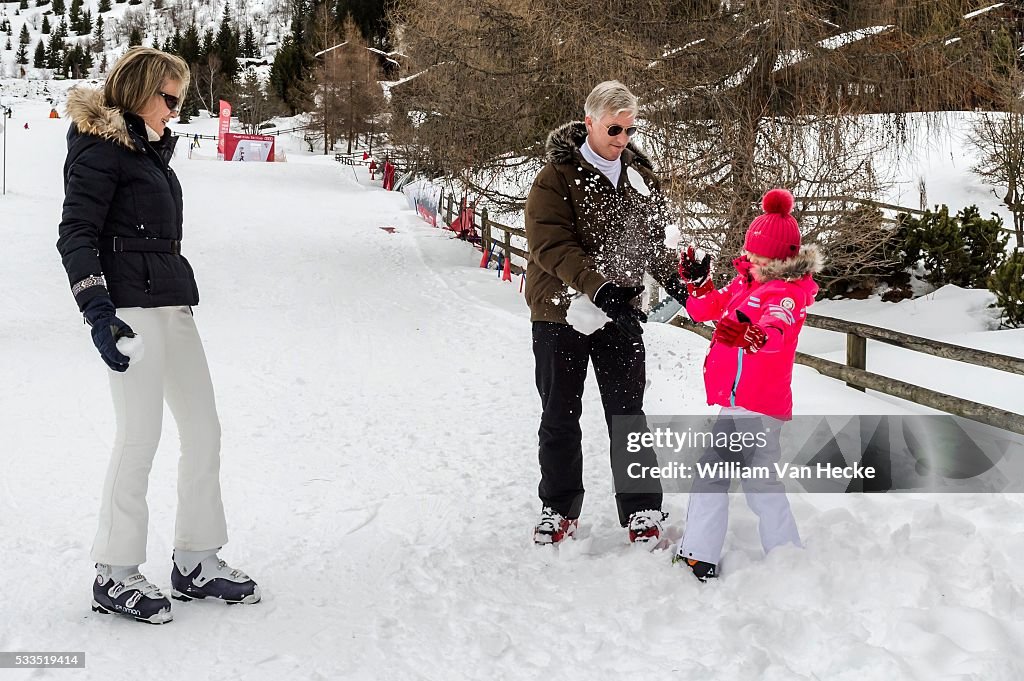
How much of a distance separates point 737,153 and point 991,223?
600 cm

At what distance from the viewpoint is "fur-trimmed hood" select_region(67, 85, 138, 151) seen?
9.59 feet

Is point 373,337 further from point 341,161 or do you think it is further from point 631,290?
point 341,161

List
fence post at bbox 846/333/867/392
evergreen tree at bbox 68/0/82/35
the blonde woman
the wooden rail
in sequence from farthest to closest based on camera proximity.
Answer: evergreen tree at bbox 68/0/82/35 → fence post at bbox 846/333/867/392 → the wooden rail → the blonde woman

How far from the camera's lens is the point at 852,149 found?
311 inches

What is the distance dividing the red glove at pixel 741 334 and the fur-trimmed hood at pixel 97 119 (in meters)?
2.14

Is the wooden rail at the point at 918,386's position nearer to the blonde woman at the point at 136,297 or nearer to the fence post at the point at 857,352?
the fence post at the point at 857,352

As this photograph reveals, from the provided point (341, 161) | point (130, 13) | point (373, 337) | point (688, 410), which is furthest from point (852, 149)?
point (130, 13)

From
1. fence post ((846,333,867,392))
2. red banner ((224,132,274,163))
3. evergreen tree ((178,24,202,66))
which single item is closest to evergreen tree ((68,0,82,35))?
evergreen tree ((178,24,202,66))

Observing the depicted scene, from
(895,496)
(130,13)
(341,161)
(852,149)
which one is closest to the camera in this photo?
(895,496)

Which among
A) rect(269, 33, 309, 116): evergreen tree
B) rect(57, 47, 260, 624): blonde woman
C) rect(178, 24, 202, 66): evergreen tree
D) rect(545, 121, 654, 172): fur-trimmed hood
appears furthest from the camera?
rect(178, 24, 202, 66): evergreen tree

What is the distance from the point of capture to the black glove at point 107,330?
2787 millimetres

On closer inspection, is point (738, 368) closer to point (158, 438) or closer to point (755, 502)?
point (755, 502)

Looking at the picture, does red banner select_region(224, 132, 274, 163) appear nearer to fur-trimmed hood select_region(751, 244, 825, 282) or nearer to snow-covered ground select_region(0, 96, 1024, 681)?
snow-covered ground select_region(0, 96, 1024, 681)

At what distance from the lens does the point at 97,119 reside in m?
2.93
